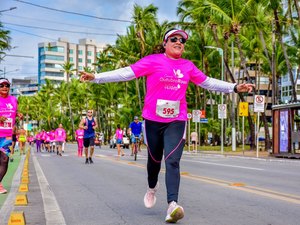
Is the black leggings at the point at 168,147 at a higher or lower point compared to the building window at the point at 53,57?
lower

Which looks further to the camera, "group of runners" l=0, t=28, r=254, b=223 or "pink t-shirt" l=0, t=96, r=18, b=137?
"pink t-shirt" l=0, t=96, r=18, b=137

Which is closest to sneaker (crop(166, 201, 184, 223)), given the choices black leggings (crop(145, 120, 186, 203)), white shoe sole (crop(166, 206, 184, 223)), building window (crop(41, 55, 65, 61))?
white shoe sole (crop(166, 206, 184, 223))

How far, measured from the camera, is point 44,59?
17750 centimetres

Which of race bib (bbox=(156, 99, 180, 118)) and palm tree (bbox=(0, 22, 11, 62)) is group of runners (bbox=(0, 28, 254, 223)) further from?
palm tree (bbox=(0, 22, 11, 62))

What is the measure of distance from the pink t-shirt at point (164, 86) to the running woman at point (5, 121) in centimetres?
328

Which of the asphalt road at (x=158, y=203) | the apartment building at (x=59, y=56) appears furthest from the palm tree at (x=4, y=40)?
the apartment building at (x=59, y=56)

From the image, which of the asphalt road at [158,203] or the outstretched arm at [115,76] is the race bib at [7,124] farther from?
the outstretched arm at [115,76]

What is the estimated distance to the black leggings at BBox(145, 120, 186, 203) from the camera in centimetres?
611

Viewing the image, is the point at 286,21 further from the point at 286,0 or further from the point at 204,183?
the point at 204,183

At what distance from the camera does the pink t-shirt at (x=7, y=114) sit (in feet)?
29.3

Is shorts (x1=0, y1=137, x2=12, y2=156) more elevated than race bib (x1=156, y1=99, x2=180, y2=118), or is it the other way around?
race bib (x1=156, y1=99, x2=180, y2=118)

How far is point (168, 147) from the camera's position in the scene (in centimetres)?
621

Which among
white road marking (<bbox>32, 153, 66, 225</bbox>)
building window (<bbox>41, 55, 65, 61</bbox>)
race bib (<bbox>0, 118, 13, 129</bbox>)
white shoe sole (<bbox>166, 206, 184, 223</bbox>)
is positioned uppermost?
building window (<bbox>41, 55, 65, 61</bbox>)

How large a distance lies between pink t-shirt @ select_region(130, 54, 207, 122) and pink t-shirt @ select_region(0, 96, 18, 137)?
3.33m
